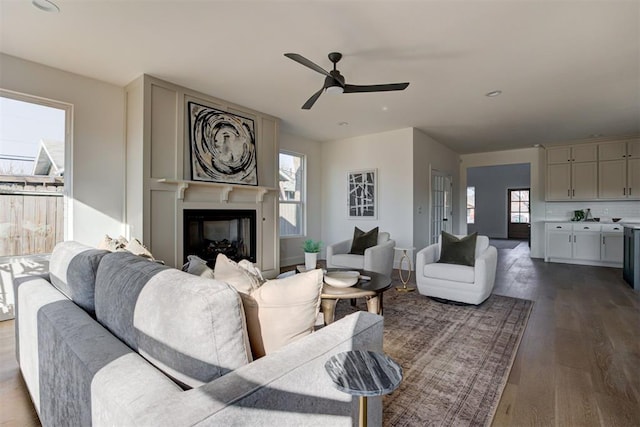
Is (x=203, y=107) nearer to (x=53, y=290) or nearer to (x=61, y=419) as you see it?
(x=53, y=290)

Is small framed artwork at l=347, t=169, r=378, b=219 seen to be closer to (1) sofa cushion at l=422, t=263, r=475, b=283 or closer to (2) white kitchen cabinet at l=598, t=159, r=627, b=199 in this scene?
(1) sofa cushion at l=422, t=263, r=475, b=283

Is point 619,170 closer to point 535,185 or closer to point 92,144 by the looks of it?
point 535,185

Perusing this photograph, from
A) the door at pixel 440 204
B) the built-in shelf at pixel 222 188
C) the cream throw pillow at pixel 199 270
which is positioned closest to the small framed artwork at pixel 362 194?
the door at pixel 440 204

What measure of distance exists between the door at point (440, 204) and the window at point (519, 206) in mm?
5810

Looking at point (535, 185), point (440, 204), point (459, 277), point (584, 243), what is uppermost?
point (535, 185)

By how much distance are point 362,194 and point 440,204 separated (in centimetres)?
186

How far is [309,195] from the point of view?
21.3 feet

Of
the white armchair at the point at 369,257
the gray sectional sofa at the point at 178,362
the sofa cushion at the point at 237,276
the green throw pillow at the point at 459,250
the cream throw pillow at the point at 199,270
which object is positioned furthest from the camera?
the white armchair at the point at 369,257

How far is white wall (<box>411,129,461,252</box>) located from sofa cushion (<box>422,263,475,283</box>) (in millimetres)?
1964

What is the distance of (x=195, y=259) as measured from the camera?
162cm

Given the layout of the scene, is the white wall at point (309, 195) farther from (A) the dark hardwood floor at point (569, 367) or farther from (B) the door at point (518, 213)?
(B) the door at point (518, 213)

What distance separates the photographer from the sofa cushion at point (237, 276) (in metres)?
1.26

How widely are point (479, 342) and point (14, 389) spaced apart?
3.26 meters

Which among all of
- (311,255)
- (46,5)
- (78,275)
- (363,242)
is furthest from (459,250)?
(46,5)
